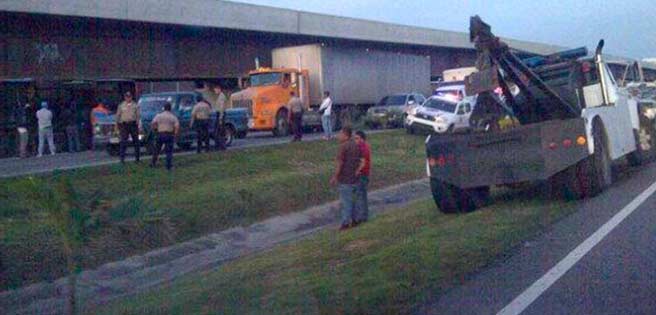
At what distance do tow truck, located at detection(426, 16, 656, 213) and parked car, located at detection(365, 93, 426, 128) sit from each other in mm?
26219

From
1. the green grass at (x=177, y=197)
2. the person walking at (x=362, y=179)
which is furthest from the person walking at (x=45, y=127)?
the person walking at (x=362, y=179)

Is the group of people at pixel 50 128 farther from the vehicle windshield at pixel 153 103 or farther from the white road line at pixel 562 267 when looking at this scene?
the white road line at pixel 562 267

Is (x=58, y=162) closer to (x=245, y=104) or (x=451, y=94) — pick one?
(x=245, y=104)

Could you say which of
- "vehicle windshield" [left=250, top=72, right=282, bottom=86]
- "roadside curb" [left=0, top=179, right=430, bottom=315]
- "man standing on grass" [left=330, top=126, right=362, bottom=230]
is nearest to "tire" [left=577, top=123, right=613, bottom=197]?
"man standing on grass" [left=330, top=126, right=362, bottom=230]

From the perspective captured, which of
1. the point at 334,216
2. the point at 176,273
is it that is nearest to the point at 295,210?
the point at 334,216

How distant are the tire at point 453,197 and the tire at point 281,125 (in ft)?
81.9

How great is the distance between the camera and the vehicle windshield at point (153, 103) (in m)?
31.8

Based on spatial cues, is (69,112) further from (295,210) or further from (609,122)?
(609,122)

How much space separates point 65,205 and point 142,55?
41854 millimetres

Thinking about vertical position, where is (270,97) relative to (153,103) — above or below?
above

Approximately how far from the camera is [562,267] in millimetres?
12203

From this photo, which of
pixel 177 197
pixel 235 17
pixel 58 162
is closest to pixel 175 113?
pixel 58 162

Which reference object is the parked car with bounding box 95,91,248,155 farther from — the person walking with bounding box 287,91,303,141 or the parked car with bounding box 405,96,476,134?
the parked car with bounding box 405,96,476,134

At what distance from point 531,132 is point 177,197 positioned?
25.0 ft
